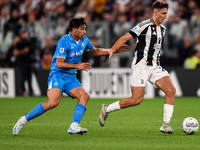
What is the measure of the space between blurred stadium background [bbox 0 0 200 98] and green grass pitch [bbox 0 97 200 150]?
313 cm

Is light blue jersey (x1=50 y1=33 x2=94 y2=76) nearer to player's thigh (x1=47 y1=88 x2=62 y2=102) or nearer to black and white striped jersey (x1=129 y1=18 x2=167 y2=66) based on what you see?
player's thigh (x1=47 y1=88 x2=62 y2=102)

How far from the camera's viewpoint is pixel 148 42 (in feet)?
23.2

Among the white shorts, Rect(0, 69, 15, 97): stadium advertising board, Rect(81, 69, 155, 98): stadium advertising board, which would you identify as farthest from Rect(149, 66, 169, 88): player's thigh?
Rect(0, 69, 15, 97): stadium advertising board

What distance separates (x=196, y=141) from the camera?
6109mm

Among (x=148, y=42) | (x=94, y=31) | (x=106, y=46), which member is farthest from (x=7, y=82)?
(x=148, y=42)

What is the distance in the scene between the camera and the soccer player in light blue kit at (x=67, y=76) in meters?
6.69

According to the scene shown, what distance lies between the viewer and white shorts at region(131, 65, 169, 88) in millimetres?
7027

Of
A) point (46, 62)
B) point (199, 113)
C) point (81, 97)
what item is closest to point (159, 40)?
point (81, 97)

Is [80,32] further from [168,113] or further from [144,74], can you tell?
[168,113]

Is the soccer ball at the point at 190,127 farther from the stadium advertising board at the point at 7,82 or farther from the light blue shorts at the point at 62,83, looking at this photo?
the stadium advertising board at the point at 7,82

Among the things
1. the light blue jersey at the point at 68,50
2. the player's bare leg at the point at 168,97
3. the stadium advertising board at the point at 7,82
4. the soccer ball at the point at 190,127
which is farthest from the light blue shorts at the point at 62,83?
the stadium advertising board at the point at 7,82

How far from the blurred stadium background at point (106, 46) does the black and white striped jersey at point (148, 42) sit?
287 inches

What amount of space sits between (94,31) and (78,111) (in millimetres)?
8699

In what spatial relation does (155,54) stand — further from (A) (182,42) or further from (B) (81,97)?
(A) (182,42)
